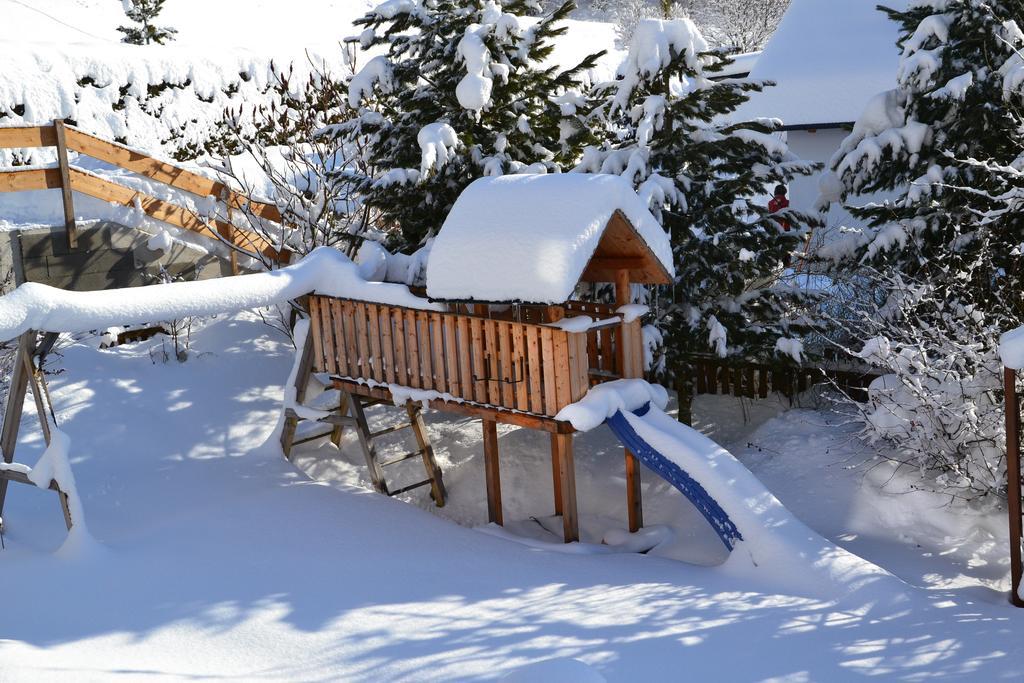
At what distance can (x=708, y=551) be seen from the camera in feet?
30.3

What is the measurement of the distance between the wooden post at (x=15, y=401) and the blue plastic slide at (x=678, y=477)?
5.13 m

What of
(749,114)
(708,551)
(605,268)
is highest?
(749,114)

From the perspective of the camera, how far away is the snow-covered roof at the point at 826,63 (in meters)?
19.1

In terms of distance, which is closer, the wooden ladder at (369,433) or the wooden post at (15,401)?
the wooden post at (15,401)

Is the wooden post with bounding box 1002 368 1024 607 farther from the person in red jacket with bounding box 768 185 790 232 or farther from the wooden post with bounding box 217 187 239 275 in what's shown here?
the wooden post with bounding box 217 187 239 275

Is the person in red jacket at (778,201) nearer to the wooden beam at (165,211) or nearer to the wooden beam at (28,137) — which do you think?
the wooden beam at (165,211)

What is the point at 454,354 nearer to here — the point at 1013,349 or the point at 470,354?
the point at 470,354

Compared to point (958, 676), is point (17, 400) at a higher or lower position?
higher

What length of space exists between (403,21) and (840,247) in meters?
5.65

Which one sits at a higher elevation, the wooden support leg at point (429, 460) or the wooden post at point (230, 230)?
the wooden post at point (230, 230)

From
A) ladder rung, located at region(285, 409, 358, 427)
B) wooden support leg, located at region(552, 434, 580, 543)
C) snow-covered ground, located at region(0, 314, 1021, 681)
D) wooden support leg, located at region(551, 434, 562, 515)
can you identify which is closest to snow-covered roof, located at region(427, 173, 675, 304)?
wooden support leg, located at region(552, 434, 580, 543)

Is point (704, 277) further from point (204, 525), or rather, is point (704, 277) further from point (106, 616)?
point (106, 616)

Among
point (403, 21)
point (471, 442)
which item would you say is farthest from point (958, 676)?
point (403, 21)

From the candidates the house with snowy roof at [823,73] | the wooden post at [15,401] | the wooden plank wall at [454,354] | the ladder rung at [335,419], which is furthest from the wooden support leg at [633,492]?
the house with snowy roof at [823,73]
